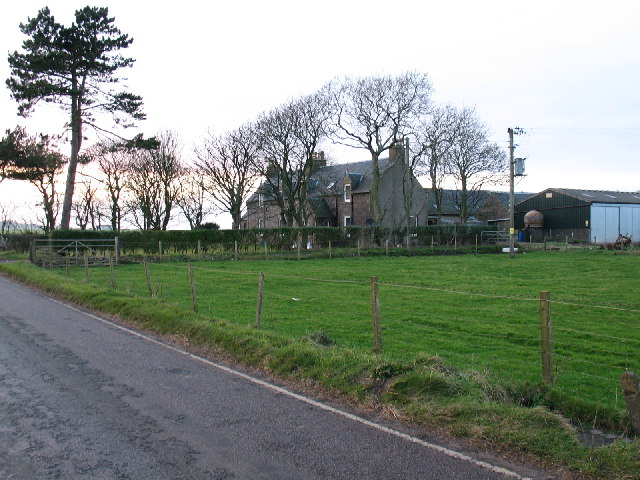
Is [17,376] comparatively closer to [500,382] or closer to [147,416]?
[147,416]

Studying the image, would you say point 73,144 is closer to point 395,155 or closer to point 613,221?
point 395,155

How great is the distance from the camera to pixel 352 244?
1816 inches

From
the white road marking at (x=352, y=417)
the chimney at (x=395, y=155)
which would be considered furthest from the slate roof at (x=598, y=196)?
the white road marking at (x=352, y=417)

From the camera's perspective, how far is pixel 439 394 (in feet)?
21.6

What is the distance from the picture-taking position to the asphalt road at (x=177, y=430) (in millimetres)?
4914

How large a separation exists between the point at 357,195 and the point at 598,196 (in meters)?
24.8

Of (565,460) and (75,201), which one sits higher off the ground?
(75,201)

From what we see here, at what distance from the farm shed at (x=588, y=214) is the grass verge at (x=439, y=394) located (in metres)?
50.7

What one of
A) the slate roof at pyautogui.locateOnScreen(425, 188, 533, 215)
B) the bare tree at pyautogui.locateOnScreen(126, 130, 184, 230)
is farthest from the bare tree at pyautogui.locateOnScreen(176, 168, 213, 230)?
the slate roof at pyautogui.locateOnScreen(425, 188, 533, 215)

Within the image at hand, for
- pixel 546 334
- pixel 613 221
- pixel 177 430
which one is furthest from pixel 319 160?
pixel 177 430

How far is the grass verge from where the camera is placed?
5062 mm

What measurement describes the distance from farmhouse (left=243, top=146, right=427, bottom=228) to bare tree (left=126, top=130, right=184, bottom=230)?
8.49 m

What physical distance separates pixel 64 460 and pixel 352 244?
4138cm

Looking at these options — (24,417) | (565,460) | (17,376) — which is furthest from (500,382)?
(17,376)
